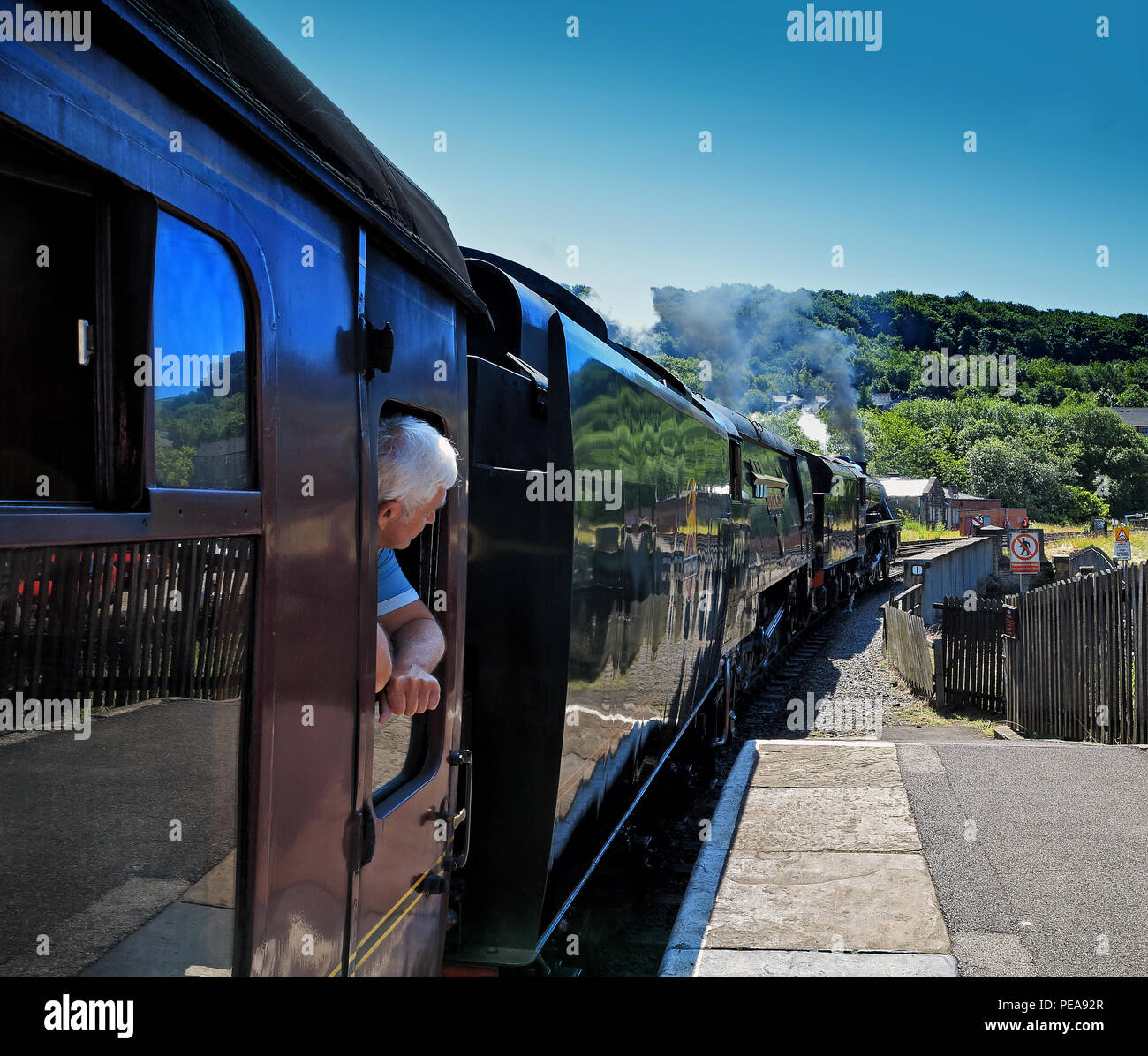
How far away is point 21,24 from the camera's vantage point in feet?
3.65

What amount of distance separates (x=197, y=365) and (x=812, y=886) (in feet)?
14.1

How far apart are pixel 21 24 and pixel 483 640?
2254mm

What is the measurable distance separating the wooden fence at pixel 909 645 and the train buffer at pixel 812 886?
601 cm

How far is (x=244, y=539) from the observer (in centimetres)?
158

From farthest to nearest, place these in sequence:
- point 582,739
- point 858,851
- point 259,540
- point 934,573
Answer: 1. point 934,573
2. point 858,851
3. point 582,739
4. point 259,540

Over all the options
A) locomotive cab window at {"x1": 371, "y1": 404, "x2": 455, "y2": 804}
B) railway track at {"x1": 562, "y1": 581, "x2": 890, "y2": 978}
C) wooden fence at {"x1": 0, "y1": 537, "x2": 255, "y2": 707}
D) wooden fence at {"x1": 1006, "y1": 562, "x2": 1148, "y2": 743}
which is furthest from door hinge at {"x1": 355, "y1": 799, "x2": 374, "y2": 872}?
wooden fence at {"x1": 1006, "y1": 562, "x2": 1148, "y2": 743}

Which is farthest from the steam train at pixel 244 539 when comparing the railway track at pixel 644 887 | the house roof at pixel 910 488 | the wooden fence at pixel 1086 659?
the house roof at pixel 910 488

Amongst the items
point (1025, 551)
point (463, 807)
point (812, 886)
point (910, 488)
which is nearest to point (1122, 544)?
point (1025, 551)

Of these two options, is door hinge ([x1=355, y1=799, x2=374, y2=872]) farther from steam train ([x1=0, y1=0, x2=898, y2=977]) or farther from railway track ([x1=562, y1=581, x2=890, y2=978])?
railway track ([x1=562, y1=581, x2=890, y2=978])

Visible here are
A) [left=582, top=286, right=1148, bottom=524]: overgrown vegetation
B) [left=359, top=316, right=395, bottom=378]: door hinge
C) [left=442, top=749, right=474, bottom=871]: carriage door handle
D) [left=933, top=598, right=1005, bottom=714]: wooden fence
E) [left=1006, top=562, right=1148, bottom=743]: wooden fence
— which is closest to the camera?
[left=359, top=316, right=395, bottom=378]: door hinge

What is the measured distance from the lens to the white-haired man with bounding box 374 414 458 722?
218 cm

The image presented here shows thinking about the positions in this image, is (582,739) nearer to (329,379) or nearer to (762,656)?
(329,379)

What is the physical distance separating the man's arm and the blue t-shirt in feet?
0.06
